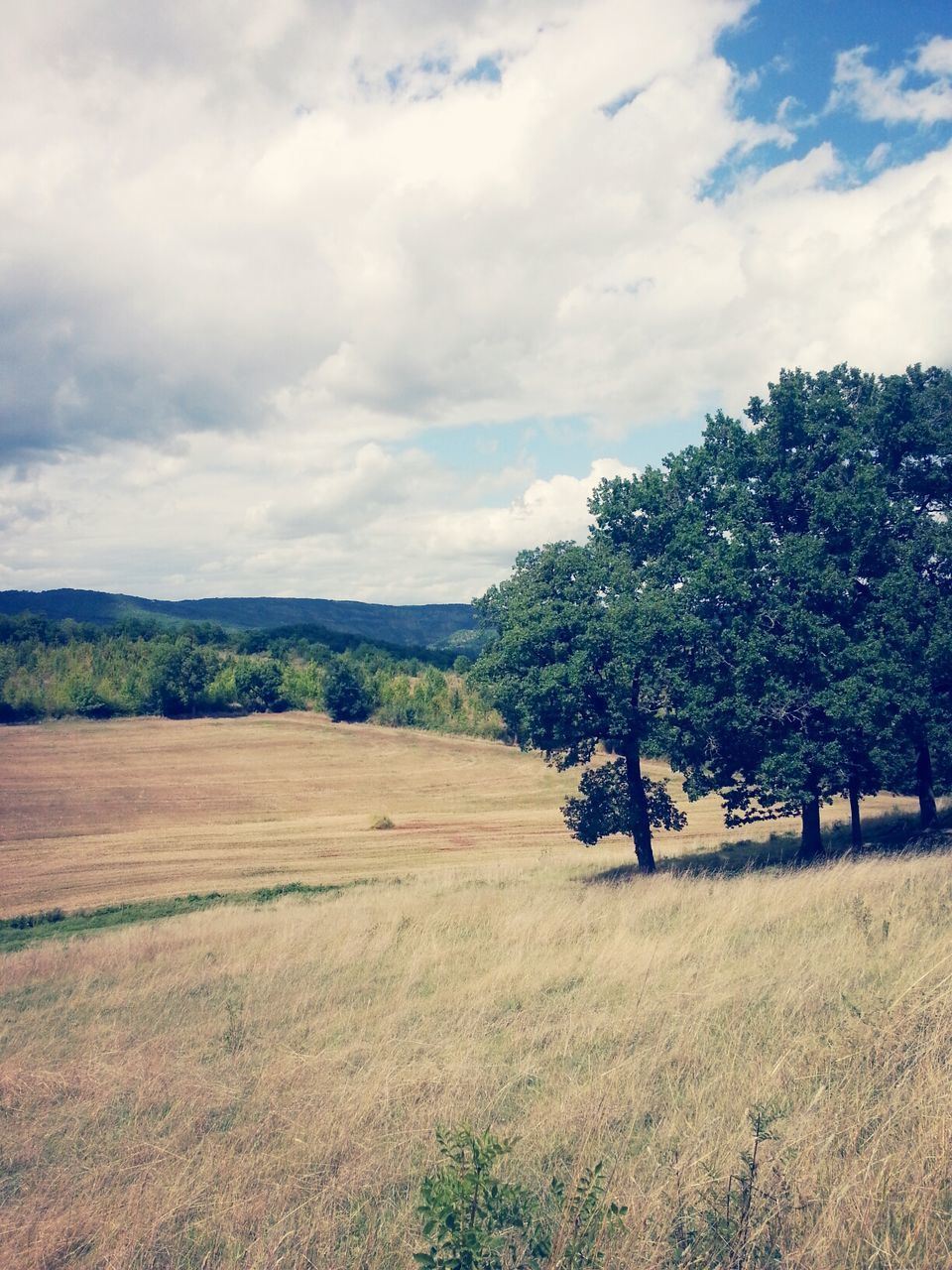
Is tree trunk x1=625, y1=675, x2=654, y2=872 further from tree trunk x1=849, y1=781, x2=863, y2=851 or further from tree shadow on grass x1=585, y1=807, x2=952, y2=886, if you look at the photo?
tree trunk x1=849, y1=781, x2=863, y2=851

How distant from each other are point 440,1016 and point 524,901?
915 centimetres

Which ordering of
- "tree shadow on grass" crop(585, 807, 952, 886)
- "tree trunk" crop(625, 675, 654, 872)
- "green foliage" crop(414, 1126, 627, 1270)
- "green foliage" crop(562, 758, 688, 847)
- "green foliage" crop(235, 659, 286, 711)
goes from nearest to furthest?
"green foliage" crop(414, 1126, 627, 1270), "tree shadow on grass" crop(585, 807, 952, 886), "tree trunk" crop(625, 675, 654, 872), "green foliage" crop(562, 758, 688, 847), "green foliage" crop(235, 659, 286, 711)

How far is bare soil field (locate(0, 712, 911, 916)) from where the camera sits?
36.8 m

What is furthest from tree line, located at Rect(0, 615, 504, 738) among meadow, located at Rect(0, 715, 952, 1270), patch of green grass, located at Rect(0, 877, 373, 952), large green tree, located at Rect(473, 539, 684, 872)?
meadow, located at Rect(0, 715, 952, 1270)

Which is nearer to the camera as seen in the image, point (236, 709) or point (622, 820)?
point (622, 820)

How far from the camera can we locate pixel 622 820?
23.8 metres

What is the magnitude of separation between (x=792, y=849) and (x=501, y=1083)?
78.4ft

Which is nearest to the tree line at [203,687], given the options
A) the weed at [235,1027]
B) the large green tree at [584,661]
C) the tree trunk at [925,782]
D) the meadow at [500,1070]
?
the large green tree at [584,661]

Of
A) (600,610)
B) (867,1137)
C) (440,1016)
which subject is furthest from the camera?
(600,610)

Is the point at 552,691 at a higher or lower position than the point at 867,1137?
higher

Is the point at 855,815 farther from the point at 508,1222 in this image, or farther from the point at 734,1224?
the point at 508,1222

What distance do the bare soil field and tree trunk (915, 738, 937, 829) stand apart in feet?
28.6

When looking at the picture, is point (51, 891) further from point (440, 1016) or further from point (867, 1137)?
point (867, 1137)

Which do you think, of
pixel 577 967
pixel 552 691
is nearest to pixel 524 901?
pixel 552 691
